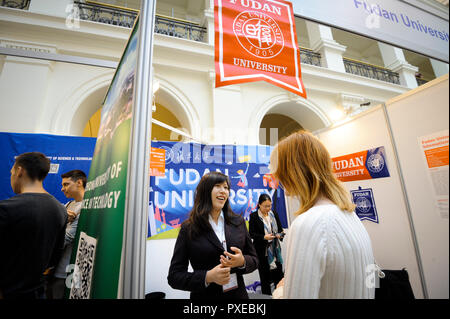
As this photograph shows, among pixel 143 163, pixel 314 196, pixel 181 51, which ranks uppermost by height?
pixel 181 51

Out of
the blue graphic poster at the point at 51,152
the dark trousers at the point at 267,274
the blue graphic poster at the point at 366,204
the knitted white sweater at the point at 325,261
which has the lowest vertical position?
the dark trousers at the point at 267,274

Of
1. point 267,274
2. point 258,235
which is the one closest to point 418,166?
point 258,235

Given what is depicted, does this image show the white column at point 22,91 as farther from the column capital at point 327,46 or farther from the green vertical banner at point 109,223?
the column capital at point 327,46

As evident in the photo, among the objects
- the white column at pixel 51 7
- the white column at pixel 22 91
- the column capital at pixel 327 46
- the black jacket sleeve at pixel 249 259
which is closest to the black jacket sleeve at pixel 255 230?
the black jacket sleeve at pixel 249 259

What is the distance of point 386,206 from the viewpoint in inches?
95.3

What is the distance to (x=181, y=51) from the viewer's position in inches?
195

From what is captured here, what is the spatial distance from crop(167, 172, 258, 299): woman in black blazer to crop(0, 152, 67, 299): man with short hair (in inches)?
34.7

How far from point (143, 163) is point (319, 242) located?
0.70 m

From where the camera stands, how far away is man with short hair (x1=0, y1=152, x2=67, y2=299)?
4.14ft

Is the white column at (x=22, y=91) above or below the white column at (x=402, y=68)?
below

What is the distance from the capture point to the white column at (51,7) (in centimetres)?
433
